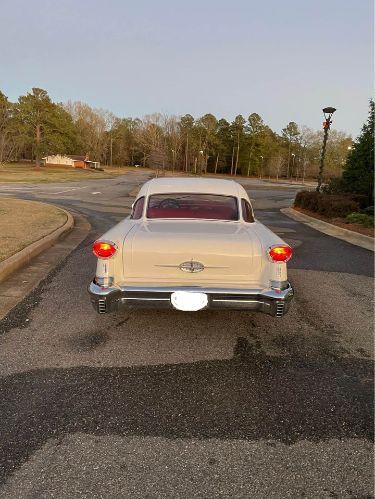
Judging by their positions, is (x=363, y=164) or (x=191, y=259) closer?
(x=191, y=259)

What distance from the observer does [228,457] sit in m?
2.19

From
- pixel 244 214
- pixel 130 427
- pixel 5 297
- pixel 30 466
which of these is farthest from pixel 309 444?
pixel 5 297

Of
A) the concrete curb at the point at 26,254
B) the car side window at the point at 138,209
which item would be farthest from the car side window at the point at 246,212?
the concrete curb at the point at 26,254

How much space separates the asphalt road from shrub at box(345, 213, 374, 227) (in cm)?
783

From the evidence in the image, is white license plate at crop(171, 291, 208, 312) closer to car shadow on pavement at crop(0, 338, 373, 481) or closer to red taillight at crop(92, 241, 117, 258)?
car shadow on pavement at crop(0, 338, 373, 481)

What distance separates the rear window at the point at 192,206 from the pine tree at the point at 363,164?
1297 cm

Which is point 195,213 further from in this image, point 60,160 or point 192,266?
point 60,160

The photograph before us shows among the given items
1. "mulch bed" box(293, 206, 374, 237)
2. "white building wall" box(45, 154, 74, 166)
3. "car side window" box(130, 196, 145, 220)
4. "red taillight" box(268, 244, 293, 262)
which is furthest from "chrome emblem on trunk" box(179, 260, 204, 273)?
"white building wall" box(45, 154, 74, 166)

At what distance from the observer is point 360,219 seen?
11.9 metres

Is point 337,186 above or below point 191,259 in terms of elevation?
above

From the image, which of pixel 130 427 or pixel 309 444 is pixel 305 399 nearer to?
pixel 309 444

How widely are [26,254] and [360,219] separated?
10.3 meters

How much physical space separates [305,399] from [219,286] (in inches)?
47.9

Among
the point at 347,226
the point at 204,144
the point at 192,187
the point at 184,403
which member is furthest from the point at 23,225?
the point at 204,144
